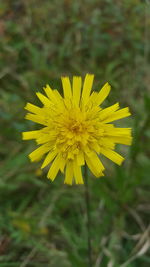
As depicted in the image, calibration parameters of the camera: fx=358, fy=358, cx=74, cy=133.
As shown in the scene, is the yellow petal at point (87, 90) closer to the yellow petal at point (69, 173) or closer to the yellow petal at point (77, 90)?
the yellow petal at point (77, 90)

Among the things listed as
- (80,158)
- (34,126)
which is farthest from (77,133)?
(34,126)

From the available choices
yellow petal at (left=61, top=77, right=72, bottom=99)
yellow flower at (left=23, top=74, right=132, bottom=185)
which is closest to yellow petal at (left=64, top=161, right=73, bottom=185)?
yellow flower at (left=23, top=74, right=132, bottom=185)

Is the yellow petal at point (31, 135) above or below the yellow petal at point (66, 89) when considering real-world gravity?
below

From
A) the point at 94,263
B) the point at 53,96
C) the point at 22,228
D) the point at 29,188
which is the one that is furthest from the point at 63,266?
the point at 53,96

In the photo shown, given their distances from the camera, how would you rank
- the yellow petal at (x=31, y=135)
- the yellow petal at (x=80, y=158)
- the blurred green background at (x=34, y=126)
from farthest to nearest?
the blurred green background at (x=34, y=126)
the yellow petal at (x=31, y=135)
the yellow petal at (x=80, y=158)

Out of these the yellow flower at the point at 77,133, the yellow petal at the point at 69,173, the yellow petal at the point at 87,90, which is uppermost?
the yellow petal at the point at 87,90

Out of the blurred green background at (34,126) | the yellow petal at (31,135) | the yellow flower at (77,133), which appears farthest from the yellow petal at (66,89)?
the blurred green background at (34,126)

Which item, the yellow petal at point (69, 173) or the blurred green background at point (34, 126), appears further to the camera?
the blurred green background at point (34, 126)

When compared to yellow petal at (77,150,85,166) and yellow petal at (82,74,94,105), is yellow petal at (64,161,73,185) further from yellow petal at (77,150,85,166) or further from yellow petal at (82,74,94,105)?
yellow petal at (82,74,94,105)
